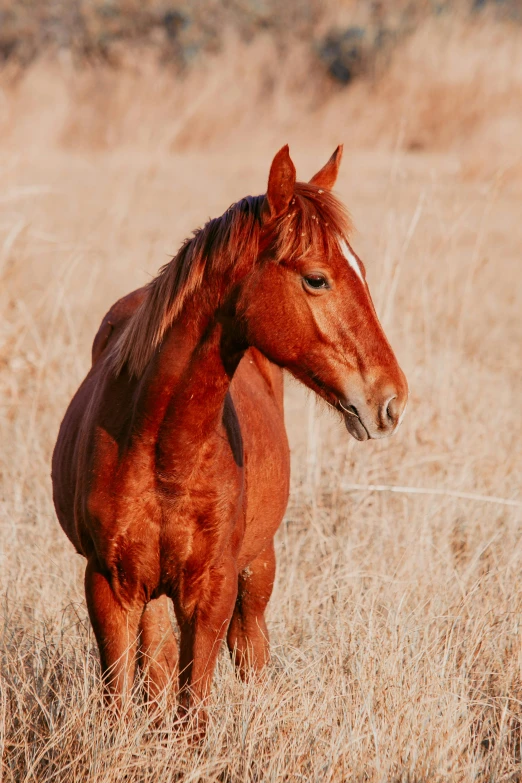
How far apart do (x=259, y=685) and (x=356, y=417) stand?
3.21 feet

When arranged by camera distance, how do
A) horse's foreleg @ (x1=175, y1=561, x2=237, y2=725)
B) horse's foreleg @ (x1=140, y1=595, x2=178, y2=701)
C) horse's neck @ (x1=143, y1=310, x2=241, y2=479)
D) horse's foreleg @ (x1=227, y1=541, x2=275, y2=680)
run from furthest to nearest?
horse's foreleg @ (x1=227, y1=541, x2=275, y2=680) < horse's foreleg @ (x1=140, y1=595, x2=178, y2=701) < horse's foreleg @ (x1=175, y1=561, x2=237, y2=725) < horse's neck @ (x1=143, y1=310, x2=241, y2=479)

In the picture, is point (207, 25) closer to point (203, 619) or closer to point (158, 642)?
point (158, 642)

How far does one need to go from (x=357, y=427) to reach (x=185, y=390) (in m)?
0.49

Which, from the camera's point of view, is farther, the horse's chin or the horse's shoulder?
the horse's shoulder

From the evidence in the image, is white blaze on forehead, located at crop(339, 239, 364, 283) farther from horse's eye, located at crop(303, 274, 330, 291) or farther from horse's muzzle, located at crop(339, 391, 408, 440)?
horse's muzzle, located at crop(339, 391, 408, 440)

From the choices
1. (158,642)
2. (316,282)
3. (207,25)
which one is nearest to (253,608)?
(158,642)

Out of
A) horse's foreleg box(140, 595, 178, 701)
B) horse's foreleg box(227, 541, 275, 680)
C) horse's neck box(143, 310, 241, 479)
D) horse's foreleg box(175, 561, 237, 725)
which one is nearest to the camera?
horse's neck box(143, 310, 241, 479)

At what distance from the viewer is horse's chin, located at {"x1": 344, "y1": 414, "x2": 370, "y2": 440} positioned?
2.42m

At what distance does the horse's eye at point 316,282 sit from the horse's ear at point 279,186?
19cm

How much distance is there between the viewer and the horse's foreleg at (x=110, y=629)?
2.70 metres

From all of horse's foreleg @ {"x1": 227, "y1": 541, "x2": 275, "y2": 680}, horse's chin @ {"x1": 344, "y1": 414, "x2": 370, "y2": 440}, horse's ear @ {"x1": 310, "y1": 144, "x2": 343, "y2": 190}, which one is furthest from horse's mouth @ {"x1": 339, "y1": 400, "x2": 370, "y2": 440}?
horse's foreleg @ {"x1": 227, "y1": 541, "x2": 275, "y2": 680}

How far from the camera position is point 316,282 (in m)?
2.42

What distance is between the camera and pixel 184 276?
259cm

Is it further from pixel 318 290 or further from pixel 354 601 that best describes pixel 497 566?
pixel 318 290
